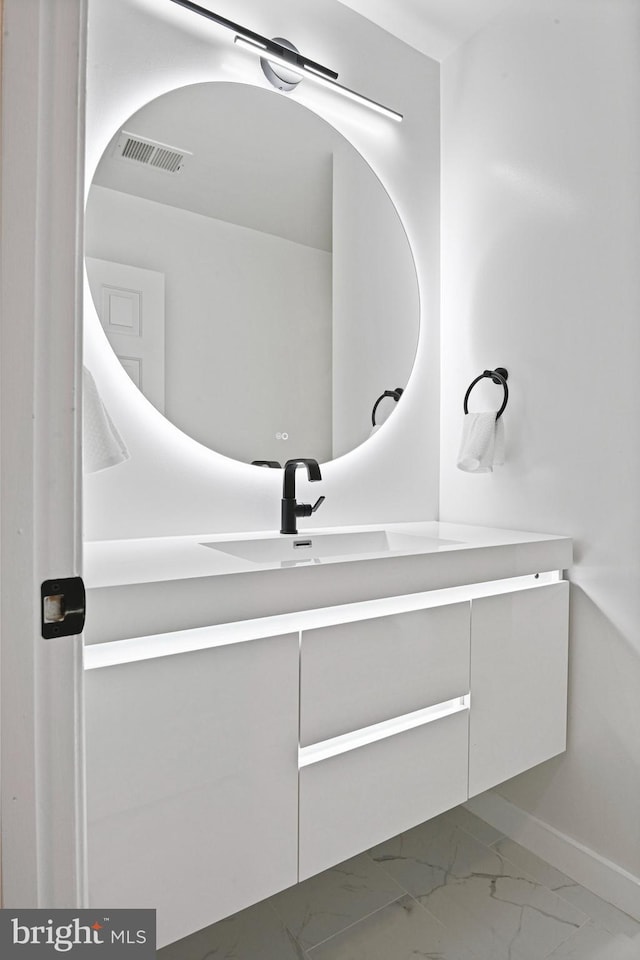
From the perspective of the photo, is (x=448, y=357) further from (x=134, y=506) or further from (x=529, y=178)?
(x=134, y=506)

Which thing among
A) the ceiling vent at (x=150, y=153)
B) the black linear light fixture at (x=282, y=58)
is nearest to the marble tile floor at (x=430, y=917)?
the ceiling vent at (x=150, y=153)

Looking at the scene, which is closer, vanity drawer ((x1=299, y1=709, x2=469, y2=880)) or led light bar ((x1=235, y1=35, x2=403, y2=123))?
vanity drawer ((x1=299, y1=709, x2=469, y2=880))

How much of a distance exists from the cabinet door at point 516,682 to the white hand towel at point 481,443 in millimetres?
400

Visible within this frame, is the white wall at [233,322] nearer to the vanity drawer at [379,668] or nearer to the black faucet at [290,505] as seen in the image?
the black faucet at [290,505]

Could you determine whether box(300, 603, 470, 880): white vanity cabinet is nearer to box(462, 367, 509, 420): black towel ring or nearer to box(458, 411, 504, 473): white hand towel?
box(458, 411, 504, 473): white hand towel

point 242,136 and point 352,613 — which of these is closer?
point 352,613

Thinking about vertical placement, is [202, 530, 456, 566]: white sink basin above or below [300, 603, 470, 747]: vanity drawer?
above

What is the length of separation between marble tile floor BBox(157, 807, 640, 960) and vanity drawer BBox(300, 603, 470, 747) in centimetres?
59

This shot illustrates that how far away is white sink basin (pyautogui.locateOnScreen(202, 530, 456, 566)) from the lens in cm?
143

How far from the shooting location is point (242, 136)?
1571 mm

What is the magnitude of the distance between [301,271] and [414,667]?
1.12 meters

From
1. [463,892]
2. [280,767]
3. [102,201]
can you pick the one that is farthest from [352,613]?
[102,201]

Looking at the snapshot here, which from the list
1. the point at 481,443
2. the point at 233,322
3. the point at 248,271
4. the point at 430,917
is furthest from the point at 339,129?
the point at 430,917

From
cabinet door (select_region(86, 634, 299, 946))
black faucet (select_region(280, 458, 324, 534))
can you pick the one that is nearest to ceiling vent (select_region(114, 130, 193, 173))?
black faucet (select_region(280, 458, 324, 534))
